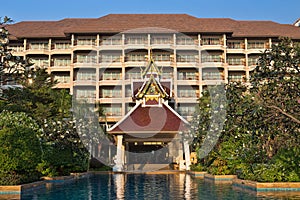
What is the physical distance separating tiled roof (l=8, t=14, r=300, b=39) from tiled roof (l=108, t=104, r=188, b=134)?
26225 millimetres

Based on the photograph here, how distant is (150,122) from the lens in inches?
1198

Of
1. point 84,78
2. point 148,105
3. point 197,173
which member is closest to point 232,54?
point 84,78

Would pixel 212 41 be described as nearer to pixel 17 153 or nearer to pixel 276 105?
pixel 17 153

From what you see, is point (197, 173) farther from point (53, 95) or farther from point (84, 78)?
point (84, 78)

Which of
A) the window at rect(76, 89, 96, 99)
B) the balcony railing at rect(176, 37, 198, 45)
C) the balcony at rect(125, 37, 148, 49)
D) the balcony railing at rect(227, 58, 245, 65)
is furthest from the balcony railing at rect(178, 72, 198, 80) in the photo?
the window at rect(76, 89, 96, 99)

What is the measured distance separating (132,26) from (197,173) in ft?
122

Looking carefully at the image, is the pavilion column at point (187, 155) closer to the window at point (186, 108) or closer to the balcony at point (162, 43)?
the window at point (186, 108)

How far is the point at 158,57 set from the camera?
57.2m

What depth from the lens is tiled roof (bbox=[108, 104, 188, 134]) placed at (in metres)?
29.1

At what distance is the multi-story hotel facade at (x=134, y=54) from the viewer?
56.0 metres

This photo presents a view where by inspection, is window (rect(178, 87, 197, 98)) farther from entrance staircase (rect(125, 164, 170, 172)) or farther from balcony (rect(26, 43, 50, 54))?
entrance staircase (rect(125, 164, 170, 172))

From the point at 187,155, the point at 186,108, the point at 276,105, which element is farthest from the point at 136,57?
the point at 276,105

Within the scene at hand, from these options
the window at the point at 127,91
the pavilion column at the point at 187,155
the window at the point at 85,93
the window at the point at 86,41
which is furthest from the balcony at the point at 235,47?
the pavilion column at the point at 187,155

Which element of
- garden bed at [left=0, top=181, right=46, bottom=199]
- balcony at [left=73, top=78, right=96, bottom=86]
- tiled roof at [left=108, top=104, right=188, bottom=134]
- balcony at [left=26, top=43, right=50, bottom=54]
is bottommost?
garden bed at [left=0, top=181, right=46, bottom=199]
